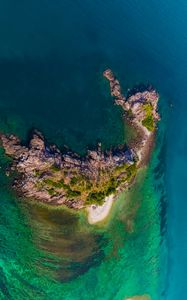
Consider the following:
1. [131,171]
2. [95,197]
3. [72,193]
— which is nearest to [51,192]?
[72,193]

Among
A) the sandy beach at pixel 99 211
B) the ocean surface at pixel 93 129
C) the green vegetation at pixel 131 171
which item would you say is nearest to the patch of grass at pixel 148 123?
the ocean surface at pixel 93 129

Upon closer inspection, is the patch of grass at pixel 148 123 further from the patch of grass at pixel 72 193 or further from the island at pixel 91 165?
the patch of grass at pixel 72 193

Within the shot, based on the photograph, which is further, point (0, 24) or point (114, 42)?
point (114, 42)

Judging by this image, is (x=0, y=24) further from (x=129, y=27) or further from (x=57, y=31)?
(x=129, y=27)

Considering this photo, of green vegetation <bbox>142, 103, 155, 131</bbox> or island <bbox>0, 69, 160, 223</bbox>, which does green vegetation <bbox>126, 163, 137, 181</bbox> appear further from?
green vegetation <bbox>142, 103, 155, 131</bbox>

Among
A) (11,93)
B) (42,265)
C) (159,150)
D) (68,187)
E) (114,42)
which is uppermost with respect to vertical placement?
(114,42)

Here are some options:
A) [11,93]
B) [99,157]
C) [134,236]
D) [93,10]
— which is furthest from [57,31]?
[134,236]
